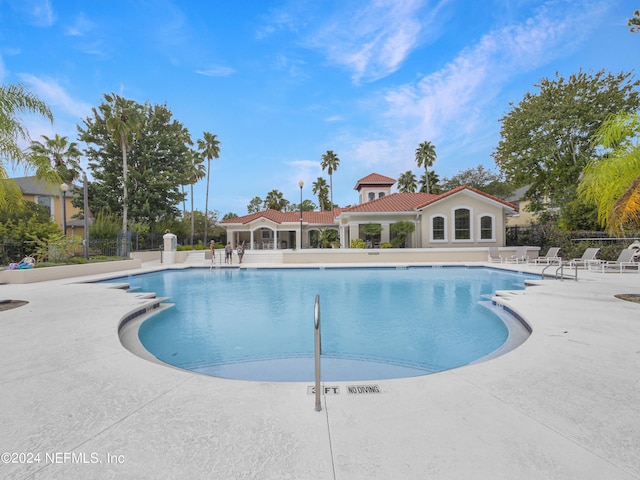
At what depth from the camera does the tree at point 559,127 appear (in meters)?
22.8

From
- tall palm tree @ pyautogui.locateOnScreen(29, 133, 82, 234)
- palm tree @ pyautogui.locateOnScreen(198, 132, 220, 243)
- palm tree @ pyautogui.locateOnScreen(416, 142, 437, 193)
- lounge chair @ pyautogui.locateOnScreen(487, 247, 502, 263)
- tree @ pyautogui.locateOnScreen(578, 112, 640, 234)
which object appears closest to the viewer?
tree @ pyautogui.locateOnScreen(578, 112, 640, 234)

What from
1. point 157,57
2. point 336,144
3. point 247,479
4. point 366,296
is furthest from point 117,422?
point 336,144

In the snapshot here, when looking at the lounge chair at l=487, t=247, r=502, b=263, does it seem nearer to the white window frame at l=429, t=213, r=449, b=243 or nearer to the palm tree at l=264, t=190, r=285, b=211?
the white window frame at l=429, t=213, r=449, b=243

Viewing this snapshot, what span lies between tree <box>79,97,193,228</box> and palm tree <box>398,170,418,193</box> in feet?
109

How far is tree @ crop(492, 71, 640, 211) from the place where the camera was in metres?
22.8

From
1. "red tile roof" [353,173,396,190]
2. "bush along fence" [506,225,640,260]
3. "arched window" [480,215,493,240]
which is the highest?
"red tile roof" [353,173,396,190]

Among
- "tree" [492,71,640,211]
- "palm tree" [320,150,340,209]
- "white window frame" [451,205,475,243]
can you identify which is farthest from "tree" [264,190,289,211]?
"tree" [492,71,640,211]

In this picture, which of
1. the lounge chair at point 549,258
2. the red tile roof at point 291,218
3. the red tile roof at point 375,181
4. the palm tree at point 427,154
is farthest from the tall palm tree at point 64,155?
the palm tree at point 427,154

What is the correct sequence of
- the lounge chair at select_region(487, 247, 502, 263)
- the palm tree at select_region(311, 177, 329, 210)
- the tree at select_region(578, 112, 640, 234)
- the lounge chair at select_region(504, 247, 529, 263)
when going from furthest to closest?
the palm tree at select_region(311, 177, 329, 210) < the lounge chair at select_region(487, 247, 502, 263) < the lounge chair at select_region(504, 247, 529, 263) < the tree at select_region(578, 112, 640, 234)

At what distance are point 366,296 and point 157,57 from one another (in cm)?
1726

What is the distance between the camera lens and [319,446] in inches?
96.0

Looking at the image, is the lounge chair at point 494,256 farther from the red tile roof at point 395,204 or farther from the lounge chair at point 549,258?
Answer: the red tile roof at point 395,204

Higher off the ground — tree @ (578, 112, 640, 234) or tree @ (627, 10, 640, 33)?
tree @ (627, 10, 640, 33)

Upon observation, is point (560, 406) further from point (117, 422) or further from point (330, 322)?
point (330, 322)
